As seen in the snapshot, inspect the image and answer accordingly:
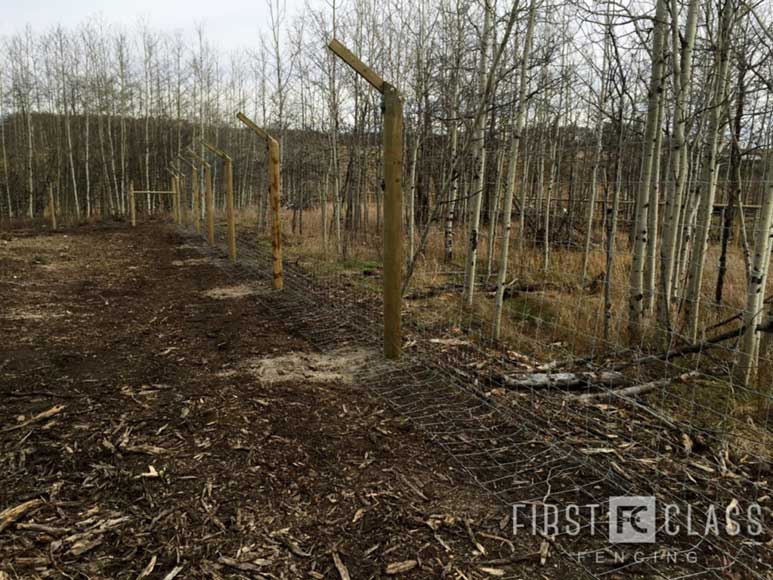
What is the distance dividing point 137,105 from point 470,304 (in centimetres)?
3432

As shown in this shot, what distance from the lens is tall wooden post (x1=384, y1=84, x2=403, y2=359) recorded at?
4.11m

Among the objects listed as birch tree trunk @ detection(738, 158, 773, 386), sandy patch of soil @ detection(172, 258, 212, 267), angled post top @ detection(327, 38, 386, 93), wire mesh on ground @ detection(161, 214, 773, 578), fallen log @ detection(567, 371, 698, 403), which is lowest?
wire mesh on ground @ detection(161, 214, 773, 578)

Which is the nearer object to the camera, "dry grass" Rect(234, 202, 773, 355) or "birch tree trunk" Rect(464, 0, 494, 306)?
"dry grass" Rect(234, 202, 773, 355)

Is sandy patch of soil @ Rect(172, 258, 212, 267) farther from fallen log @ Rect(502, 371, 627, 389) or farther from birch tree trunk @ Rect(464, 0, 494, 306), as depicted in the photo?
fallen log @ Rect(502, 371, 627, 389)

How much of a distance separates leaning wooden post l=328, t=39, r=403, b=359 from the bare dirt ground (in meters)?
0.49

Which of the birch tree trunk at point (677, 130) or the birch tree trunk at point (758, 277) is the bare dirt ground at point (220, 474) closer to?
the birch tree trunk at point (758, 277)

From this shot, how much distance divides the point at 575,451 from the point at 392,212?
235 cm

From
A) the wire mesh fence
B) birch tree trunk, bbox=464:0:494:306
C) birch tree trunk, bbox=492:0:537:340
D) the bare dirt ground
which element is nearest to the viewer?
the bare dirt ground

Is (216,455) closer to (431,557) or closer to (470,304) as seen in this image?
(431,557)

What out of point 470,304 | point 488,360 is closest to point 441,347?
point 488,360

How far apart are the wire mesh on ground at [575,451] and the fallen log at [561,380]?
0.28ft

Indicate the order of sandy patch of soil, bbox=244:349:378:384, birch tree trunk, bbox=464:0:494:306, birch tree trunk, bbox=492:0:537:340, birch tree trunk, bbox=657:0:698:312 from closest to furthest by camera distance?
sandy patch of soil, bbox=244:349:378:384 < birch tree trunk, bbox=657:0:698:312 < birch tree trunk, bbox=492:0:537:340 < birch tree trunk, bbox=464:0:494:306

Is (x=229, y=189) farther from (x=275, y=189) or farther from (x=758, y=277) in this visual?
(x=758, y=277)

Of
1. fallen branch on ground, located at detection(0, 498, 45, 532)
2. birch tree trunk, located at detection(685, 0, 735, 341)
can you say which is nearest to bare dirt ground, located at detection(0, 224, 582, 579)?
fallen branch on ground, located at detection(0, 498, 45, 532)
